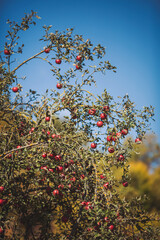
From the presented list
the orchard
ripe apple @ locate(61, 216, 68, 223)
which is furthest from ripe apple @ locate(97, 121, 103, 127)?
ripe apple @ locate(61, 216, 68, 223)

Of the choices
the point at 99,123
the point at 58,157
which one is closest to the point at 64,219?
the point at 58,157

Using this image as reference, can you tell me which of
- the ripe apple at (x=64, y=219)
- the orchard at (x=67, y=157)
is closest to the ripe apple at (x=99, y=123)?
the orchard at (x=67, y=157)

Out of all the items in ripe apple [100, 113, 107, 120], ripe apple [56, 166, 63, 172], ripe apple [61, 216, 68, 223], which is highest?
ripe apple [100, 113, 107, 120]

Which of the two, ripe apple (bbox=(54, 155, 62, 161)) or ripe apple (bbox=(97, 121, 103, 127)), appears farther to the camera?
ripe apple (bbox=(97, 121, 103, 127))

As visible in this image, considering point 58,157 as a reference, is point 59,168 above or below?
below

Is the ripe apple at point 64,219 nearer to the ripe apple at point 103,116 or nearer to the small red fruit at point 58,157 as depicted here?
the small red fruit at point 58,157

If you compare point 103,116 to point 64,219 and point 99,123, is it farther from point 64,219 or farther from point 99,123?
point 64,219

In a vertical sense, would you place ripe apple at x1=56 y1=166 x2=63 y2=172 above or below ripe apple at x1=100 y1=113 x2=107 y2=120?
below

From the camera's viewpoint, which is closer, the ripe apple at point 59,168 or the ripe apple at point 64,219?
the ripe apple at point 59,168

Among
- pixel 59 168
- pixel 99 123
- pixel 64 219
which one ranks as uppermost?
pixel 99 123

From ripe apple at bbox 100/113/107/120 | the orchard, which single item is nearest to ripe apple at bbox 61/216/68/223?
the orchard

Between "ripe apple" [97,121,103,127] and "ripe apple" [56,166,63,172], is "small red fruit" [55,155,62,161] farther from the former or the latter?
"ripe apple" [97,121,103,127]

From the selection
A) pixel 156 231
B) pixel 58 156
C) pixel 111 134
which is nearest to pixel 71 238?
pixel 58 156

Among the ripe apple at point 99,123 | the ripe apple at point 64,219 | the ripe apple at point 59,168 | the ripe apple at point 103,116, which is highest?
the ripe apple at point 103,116
